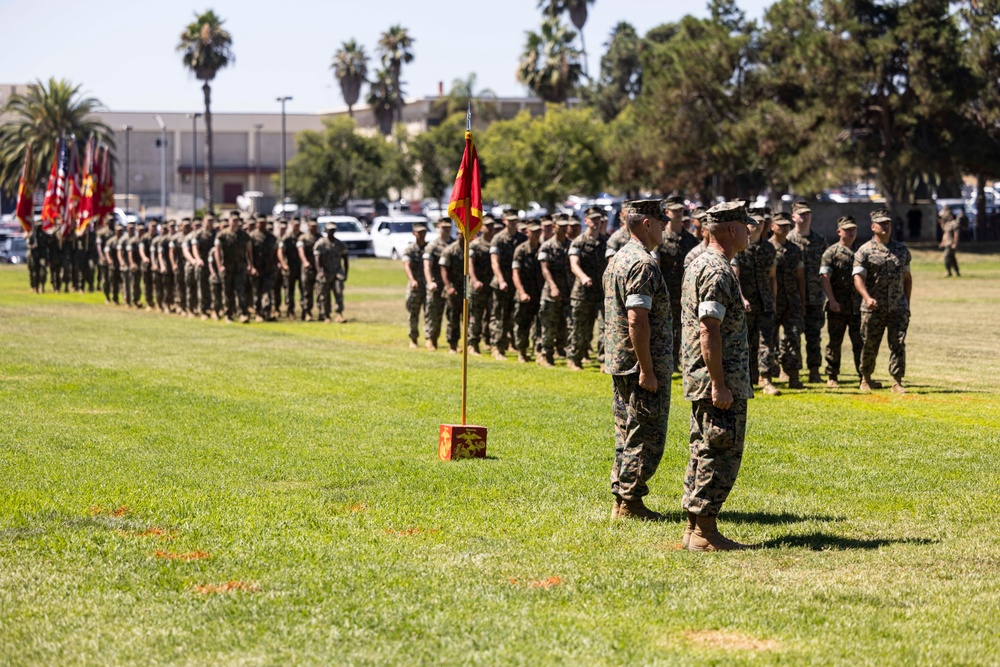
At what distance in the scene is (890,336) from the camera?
51.9 ft

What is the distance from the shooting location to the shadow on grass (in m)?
8.36

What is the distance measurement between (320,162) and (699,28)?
27838 millimetres

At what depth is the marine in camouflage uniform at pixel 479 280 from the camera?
21781 mm

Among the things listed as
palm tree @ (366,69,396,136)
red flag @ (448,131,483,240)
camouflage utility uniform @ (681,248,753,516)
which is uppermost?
palm tree @ (366,69,396,136)

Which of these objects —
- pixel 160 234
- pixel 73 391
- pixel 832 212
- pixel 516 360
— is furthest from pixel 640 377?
pixel 832 212

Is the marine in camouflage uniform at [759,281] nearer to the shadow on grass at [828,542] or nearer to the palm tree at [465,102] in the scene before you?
the shadow on grass at [828,542]

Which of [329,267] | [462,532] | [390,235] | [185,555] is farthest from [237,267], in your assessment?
[390,235]

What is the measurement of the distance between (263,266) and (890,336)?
1654 centimetres

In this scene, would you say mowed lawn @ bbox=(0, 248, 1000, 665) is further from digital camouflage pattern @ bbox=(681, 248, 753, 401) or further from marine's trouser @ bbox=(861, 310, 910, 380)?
digital camouflage pattern @ bbox=(681, 248, 753, 401)

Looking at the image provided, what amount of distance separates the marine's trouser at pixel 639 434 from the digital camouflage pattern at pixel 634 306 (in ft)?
0.35

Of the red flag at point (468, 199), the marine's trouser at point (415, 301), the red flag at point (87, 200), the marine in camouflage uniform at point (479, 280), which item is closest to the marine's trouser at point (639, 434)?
the red flag at point (468, 199)

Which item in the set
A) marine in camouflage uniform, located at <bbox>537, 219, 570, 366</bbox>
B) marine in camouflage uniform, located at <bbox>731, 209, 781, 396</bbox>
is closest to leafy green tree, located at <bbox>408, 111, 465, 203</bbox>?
marine in camouflage uniform, located at <bbox>537, 219, 570, 366</bbox>

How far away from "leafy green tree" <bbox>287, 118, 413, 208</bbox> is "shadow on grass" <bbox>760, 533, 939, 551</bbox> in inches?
3116

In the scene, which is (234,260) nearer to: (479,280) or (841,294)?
(479,280)
